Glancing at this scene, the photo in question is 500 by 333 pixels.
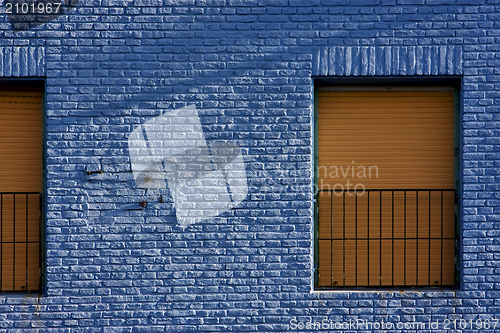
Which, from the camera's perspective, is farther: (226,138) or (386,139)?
(386,139)

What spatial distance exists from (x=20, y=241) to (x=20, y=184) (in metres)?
0.58

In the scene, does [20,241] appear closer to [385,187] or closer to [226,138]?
[226,138]

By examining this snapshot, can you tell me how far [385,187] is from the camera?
4.54 meters

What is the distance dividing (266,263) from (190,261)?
74 centimetres

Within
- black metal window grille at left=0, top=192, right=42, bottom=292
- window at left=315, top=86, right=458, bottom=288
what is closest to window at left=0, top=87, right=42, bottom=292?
black metal window grille at left=0, top=192, right=42, bottom=292

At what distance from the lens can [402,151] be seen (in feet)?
14.9

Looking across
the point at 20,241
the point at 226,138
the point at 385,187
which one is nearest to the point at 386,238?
the point at 385,187

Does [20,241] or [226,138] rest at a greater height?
[226,138]

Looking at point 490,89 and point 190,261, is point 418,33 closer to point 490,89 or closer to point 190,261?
point 490,89

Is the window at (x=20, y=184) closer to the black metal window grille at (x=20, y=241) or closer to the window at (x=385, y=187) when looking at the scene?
the black metal window grille at (x=20, y=241)

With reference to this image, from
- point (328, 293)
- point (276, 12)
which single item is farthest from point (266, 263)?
point (276, 12)

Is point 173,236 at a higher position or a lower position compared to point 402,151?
lower

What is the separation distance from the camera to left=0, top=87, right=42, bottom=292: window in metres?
4.52

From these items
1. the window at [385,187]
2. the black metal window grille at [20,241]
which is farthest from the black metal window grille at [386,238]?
the black metal window grille at [20,241]
